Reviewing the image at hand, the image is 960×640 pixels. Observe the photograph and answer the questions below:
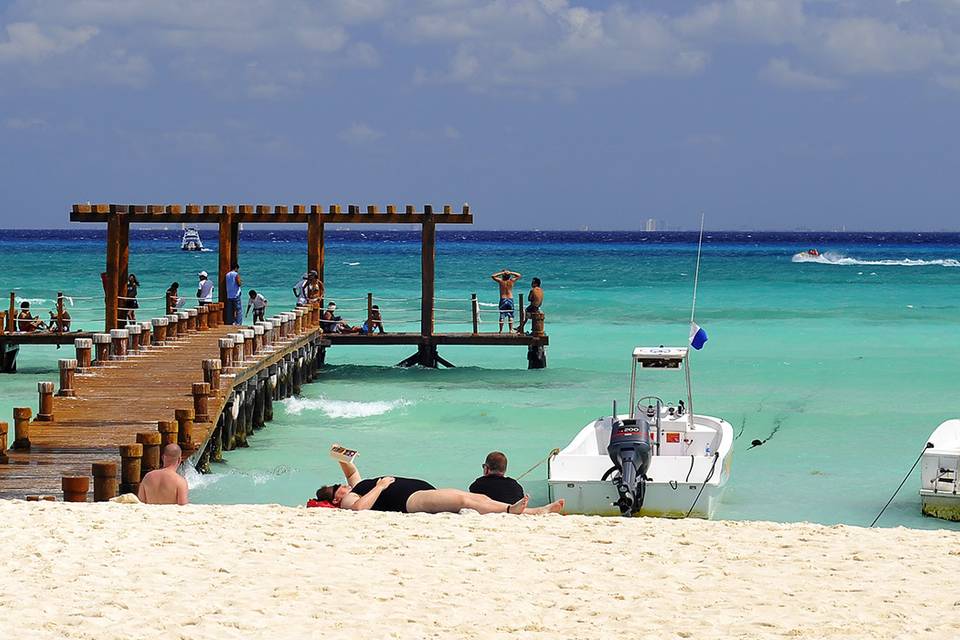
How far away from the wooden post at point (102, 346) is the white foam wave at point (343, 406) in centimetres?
493

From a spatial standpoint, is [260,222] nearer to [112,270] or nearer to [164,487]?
[112,270]

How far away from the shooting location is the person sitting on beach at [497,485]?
12.8 m

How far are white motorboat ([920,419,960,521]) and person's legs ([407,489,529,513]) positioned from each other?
5.94 meters

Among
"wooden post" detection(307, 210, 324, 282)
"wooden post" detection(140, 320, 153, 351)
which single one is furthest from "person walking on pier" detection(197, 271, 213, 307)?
"wooden post" detection(140, 320, 153, 351)

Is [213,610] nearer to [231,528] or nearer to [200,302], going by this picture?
[231,528]

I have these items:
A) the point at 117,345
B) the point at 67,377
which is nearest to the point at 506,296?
the point at 117,345

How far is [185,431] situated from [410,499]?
12.8 ft

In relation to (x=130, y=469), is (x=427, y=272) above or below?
above

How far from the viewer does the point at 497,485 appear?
12852mm

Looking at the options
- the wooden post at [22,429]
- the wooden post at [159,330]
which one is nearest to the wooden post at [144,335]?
the wooden post at [159,330]

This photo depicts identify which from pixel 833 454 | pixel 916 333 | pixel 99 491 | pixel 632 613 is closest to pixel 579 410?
pixel 833 454

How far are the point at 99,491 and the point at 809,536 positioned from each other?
6464 mm

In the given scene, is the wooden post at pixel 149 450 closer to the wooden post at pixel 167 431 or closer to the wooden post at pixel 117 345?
the wooden post at pixel 167 431

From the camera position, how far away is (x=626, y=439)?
Answer: 15414 mm
